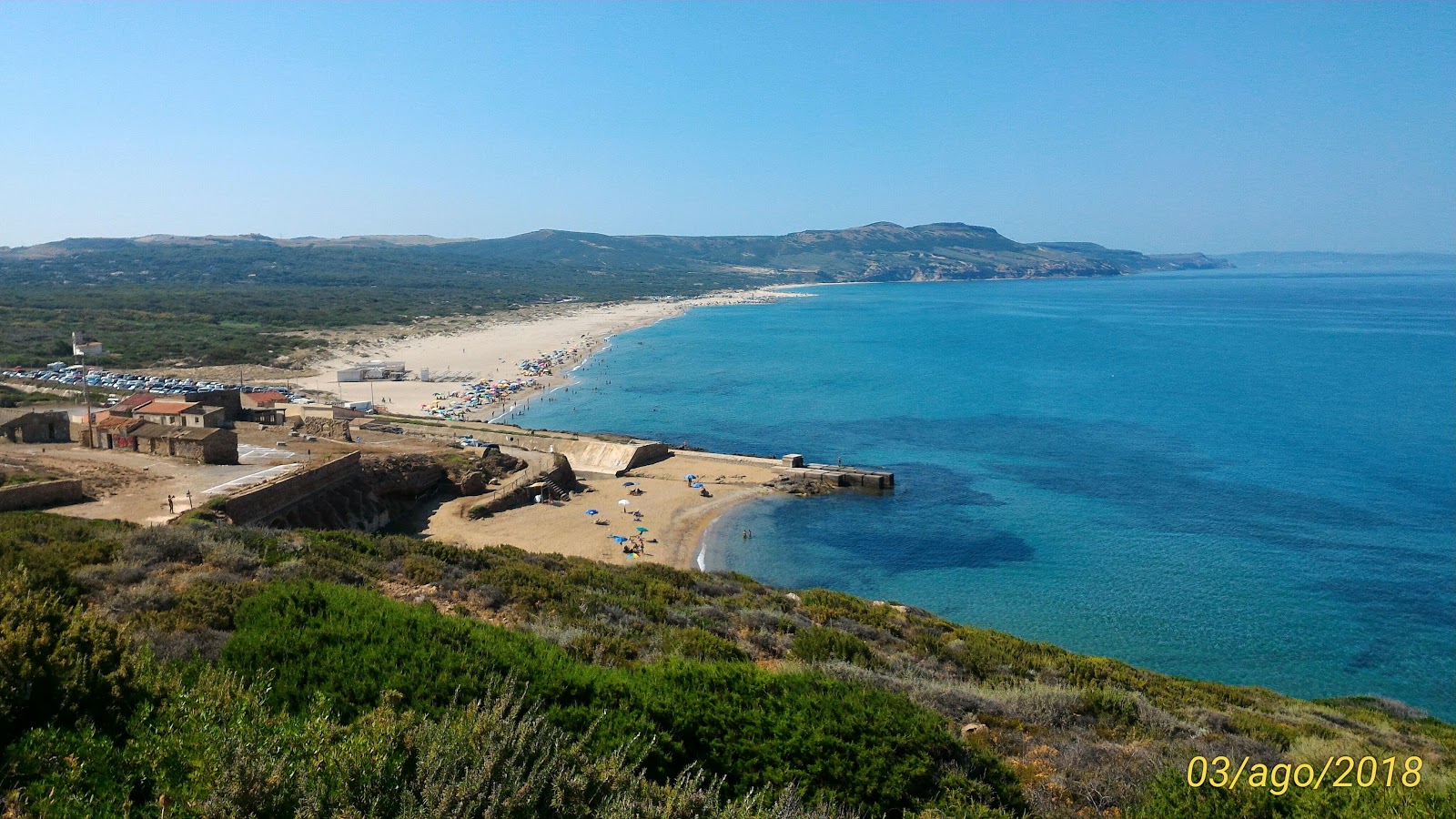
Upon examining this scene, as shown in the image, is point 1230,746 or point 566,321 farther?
point 566,321

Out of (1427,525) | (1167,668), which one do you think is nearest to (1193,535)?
(1427,525)

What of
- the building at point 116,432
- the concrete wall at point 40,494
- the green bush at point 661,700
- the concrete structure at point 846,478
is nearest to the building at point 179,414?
the building at point 116,432

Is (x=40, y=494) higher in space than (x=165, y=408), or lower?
lower

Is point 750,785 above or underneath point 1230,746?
above

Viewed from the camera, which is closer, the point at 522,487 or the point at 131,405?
the point at 131,405

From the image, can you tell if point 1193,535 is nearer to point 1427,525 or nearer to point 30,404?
point 1427,525

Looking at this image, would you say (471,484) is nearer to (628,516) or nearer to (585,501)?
(585,501)

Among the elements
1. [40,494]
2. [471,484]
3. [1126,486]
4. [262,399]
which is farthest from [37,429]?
[1126,486]

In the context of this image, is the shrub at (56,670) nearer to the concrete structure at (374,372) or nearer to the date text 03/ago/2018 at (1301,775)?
the date text 03/ago/2018 at (1301,775)
